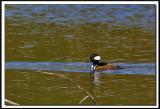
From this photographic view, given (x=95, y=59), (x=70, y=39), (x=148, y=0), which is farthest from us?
(x=70, y=39)

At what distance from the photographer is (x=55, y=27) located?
1347 inches

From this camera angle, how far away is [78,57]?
21.7 m

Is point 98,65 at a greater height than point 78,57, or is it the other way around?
point 78,57

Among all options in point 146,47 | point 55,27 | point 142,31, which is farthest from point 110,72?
point 55,27

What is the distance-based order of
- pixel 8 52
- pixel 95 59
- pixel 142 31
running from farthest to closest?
1. pixel 142 31
2. pixel 8 52
3. pixel 95 59

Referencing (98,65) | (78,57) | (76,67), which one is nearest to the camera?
(76,67)

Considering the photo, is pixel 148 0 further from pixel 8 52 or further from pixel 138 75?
pixel 8 52

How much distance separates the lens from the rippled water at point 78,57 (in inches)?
552

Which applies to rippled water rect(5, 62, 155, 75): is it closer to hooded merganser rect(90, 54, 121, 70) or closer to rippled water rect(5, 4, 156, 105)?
rippled water rect(5, 4, 156, 105)

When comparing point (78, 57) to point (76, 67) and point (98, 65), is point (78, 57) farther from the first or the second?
point (76, 67)

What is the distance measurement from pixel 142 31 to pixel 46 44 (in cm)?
769

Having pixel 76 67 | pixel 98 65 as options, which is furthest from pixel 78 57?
pixel 76 67

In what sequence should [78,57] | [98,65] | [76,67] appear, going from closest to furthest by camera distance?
[76,67] → [98,65] → [78,57]

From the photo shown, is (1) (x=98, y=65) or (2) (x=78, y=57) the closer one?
(1) (x=98, y=65)
